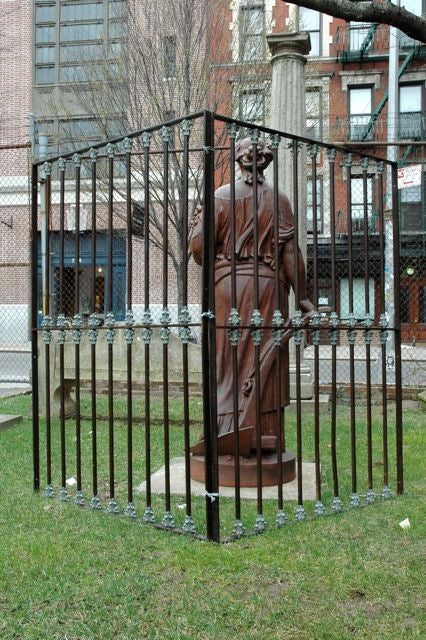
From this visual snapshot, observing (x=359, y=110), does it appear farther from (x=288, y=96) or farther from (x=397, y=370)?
(x=397, y=370)

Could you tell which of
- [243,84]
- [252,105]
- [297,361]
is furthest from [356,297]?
[297,361]

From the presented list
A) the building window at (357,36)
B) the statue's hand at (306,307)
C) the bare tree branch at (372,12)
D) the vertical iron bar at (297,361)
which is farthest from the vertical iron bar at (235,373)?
the building window at (357,36)

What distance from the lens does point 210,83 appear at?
14836mm

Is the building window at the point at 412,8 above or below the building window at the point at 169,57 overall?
above

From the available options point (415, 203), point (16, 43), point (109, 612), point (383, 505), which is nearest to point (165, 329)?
point (109, 612)

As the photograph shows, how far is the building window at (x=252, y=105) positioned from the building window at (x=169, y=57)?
1741mm

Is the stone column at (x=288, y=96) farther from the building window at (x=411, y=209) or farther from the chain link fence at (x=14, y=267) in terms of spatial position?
the building window at (x=411, y=209)

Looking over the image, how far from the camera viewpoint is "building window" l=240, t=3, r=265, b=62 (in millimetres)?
15102

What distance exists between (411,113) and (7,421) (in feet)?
68.9

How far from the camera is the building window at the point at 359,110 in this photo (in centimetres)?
2370

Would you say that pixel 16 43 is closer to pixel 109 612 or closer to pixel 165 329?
pixel 165 329

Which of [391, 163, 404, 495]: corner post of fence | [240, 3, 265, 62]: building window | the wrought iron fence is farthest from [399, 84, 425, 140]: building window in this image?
[391, 163, 404, 495]: corner post of fence

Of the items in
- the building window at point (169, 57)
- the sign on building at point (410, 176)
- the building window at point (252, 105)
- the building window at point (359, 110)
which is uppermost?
the building window at point (359, 110)

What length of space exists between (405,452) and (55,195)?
45.5ft
